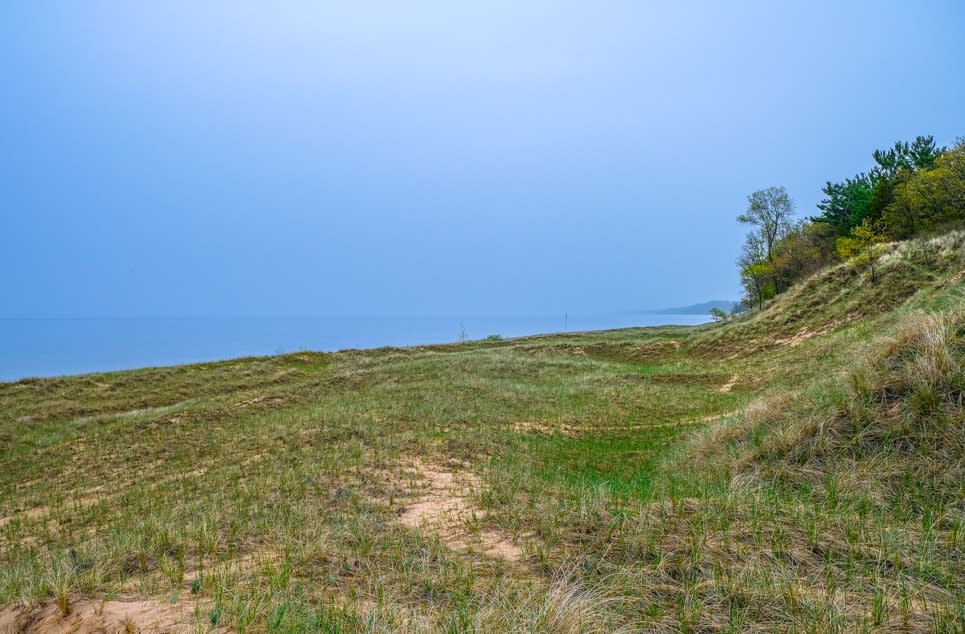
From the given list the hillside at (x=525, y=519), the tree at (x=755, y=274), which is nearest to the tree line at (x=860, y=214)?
the tree at (x=755, y=274)

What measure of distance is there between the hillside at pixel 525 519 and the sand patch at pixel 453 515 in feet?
0.15

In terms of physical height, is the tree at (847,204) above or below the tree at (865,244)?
above

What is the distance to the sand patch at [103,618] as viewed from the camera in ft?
10.3

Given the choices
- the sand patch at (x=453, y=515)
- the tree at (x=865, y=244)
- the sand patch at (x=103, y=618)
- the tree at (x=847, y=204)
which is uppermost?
the tree at (x=847, y=204)

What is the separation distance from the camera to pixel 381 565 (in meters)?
4.41

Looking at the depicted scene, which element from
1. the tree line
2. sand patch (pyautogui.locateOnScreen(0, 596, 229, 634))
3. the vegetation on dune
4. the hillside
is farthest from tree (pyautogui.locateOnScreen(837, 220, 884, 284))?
sand patch (pyautogui.locateOnScreen(0, 596, 229, 634))

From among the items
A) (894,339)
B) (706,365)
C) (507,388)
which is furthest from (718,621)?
(706,365)

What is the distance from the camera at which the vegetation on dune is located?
10.7 feet

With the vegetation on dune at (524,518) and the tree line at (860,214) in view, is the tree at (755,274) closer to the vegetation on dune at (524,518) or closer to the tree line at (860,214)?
the tree line at (860,214)

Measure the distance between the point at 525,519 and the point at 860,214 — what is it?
64.2m

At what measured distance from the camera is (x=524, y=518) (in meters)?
5.57

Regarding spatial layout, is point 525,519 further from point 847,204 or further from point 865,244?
point 847,204

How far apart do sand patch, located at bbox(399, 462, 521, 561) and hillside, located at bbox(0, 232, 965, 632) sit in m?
0.05

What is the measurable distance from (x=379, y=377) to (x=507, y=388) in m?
9.22
